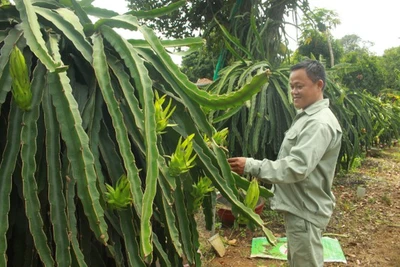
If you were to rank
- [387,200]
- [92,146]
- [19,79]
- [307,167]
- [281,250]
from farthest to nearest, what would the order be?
[387,200]
[281,250]
[307,167]
[92,146]
[19,79]

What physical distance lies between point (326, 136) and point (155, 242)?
1.15 m

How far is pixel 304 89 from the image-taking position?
1908 millimetres

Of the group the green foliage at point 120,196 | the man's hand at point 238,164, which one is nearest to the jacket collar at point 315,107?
the man's hand at point 238,164

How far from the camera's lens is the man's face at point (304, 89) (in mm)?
1887

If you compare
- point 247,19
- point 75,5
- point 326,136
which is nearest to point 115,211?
point 75,5

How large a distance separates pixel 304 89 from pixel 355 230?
2201 mm

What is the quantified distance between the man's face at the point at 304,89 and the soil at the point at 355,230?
143 cm

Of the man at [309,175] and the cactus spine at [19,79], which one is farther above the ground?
the cactus spine at [19,79]

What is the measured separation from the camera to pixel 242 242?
10.5 ft

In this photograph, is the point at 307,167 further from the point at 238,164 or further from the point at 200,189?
the point at 200,189

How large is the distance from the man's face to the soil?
1.43 meters

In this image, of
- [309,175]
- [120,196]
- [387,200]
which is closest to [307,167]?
[309,175]

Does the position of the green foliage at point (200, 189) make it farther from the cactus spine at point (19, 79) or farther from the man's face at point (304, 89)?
the man's face at point (304, 89)

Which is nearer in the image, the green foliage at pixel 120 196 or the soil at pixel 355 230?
the green foliage at pixel 120 196
